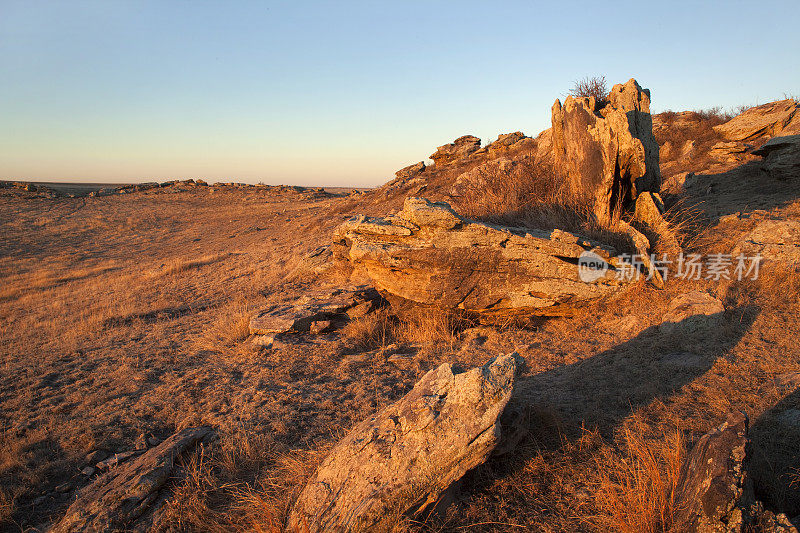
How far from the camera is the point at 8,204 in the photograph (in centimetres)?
3016

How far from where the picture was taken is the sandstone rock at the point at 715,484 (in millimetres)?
2049

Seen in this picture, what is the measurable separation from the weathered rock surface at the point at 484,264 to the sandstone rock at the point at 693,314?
0.85 meters

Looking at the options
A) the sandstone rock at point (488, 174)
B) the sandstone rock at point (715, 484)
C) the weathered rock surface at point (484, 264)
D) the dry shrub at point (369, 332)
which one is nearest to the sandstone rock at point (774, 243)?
the weathered rock surface at point (484, 264)

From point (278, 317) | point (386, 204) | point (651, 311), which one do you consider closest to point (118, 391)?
point (278, 317)

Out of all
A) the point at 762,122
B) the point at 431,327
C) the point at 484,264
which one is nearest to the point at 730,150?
the point at 762,122

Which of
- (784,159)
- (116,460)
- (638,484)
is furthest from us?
(784,159)

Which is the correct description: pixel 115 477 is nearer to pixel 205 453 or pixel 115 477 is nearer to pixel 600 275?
pixel 205 453

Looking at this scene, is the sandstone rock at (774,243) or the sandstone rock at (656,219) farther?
the sandstone rock at (656,219)

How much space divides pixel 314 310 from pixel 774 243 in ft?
24.7

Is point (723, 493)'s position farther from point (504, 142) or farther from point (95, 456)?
point (504, 142)

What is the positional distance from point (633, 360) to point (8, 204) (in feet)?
136

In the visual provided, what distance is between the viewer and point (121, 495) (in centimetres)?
311

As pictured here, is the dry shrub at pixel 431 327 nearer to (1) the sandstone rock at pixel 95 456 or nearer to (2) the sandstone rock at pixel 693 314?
(2) the sandstone rock at pixel 693 314

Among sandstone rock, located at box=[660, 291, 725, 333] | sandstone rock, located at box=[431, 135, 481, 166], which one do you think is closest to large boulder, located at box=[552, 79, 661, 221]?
sandstone rock, located at box=[660, 291, 725, 333]
